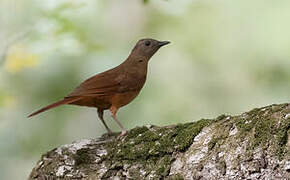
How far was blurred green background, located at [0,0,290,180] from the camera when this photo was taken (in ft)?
22.2

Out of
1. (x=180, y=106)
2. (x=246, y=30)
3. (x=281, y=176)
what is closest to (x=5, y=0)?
(x=180, y=106)

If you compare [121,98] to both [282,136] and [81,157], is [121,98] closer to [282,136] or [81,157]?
[81,157]

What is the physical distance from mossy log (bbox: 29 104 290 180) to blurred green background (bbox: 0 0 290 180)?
298 centimetres

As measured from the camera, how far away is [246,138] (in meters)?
2.76

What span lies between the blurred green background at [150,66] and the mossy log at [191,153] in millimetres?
2975

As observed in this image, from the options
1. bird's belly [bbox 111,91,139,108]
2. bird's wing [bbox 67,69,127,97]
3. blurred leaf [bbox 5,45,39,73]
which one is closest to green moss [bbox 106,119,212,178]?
bird's wing [bbox 67,69,127,97]

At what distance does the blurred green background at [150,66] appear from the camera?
6770mm

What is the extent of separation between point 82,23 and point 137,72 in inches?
103

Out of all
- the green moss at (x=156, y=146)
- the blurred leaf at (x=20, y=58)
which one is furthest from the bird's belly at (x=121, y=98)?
the blurred leaf at (x=20, y=58)

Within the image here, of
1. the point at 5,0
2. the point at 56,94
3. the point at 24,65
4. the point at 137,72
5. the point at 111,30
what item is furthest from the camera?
the point at 111,30

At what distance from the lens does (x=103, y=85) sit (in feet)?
14.9

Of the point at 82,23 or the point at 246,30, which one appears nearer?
the point at 82,23

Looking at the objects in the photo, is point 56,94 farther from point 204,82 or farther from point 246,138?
point 246,138

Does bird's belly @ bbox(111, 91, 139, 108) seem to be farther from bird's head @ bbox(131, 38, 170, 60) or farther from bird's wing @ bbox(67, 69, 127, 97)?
bird's head @ bbox(131, 38, 170, 60)
